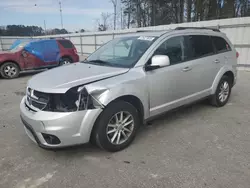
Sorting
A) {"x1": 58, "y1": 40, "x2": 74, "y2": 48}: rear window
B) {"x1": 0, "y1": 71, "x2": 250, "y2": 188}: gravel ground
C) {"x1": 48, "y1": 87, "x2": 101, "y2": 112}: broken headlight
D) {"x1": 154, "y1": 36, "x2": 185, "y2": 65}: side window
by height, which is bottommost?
{"x1": 0, "y1": 71, "x2": 250, "y2": 188}: gravel ground

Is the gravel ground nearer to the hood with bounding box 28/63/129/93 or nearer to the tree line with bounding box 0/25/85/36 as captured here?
the hood with bounding box 28/63/129/93

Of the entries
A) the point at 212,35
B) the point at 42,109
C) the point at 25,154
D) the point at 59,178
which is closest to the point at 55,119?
the point at 42,109

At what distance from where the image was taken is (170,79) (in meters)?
3.31

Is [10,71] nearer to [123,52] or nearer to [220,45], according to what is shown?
[123,52]

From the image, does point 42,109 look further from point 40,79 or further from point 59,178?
point 59,178

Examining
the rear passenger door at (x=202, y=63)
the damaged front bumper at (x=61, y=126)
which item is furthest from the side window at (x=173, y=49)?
the damaged front bumper at (x=61, y=126)

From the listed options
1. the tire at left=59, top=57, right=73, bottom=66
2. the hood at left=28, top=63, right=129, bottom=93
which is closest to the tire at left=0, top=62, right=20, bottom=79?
the tire at left=59, top=57, right=73, bottom=66

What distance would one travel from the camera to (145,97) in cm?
301

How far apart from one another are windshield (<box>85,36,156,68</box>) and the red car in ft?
20.9

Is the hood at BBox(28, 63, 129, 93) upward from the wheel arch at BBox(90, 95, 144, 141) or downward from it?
upward

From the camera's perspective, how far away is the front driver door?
314 centimetres

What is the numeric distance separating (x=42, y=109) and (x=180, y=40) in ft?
8.30

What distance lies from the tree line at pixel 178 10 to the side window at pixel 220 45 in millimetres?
11555

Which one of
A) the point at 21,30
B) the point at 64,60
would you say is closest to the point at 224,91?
the point at 64,60
